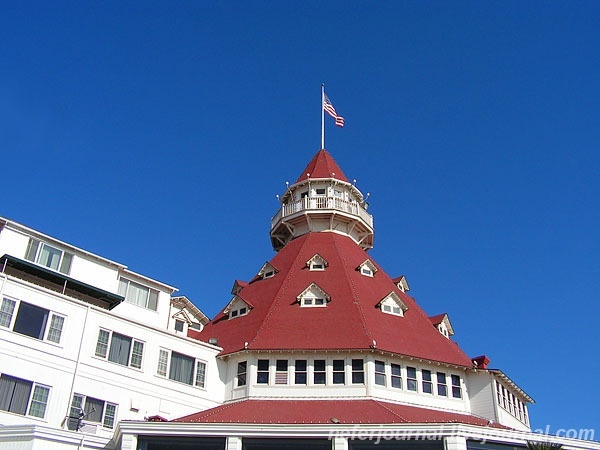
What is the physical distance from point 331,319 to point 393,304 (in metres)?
4.78

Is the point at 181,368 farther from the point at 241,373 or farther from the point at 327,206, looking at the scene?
the point at 327,206

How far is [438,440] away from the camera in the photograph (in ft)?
94.7

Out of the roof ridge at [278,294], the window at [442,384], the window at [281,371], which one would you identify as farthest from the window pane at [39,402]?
the window at [442,384]

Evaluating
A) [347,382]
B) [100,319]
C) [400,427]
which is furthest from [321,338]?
[100,319]

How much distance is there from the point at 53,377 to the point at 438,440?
699 inches

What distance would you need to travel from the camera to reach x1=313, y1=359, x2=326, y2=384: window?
3559cm

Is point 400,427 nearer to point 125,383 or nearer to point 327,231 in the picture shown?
point 125,383

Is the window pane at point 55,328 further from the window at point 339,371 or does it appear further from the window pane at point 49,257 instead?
the window at point 339,371

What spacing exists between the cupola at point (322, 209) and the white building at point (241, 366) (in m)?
4.95

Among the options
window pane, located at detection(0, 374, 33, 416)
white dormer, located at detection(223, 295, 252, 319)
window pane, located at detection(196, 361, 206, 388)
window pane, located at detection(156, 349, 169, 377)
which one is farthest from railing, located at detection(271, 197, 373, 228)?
window pane, located at detection(0, 374, 33, 416)

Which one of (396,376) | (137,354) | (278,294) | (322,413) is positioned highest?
(278,294)

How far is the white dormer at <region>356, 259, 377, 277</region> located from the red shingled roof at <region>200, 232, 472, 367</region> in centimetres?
48

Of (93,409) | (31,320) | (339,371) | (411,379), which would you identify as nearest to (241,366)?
(339,371)

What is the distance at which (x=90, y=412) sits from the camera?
104 feet
